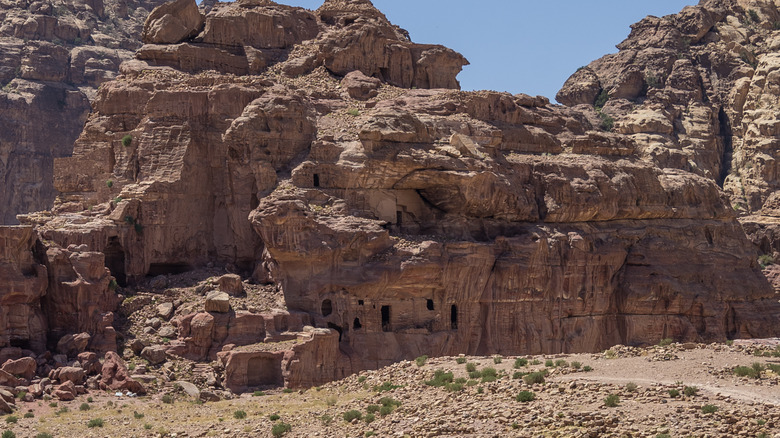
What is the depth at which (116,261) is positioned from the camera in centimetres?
5353

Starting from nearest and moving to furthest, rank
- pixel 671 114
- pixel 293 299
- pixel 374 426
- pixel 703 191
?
pixel 374 426, pixel 293 299, pixel 703 191, pixel 671 114

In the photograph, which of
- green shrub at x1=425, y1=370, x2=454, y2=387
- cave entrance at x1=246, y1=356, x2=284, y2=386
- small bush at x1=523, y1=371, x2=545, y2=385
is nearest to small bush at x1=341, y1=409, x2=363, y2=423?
green shrub at x1=425, y1=370, x2=454, y2=387

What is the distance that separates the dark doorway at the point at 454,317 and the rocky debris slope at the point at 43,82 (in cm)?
4159

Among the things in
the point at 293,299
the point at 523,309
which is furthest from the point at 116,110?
the point at 523,309

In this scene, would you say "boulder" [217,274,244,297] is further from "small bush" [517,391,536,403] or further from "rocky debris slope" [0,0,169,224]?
"rocky debris slope" [0,0,169,224]

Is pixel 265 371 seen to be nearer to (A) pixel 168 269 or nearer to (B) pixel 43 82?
(A) pixel 168 269

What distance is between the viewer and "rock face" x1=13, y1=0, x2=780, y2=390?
164 feet

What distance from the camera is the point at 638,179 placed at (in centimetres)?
5978

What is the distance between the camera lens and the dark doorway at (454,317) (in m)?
52.8

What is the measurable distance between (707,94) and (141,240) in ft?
181

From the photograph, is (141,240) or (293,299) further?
(141,240)

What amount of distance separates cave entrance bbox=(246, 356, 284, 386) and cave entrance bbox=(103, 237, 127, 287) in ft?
28.0

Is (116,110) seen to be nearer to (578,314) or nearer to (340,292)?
(340,292)

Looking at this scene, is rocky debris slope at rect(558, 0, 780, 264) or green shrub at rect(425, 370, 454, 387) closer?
green shrub at rect(425, 370, 454, 387)
